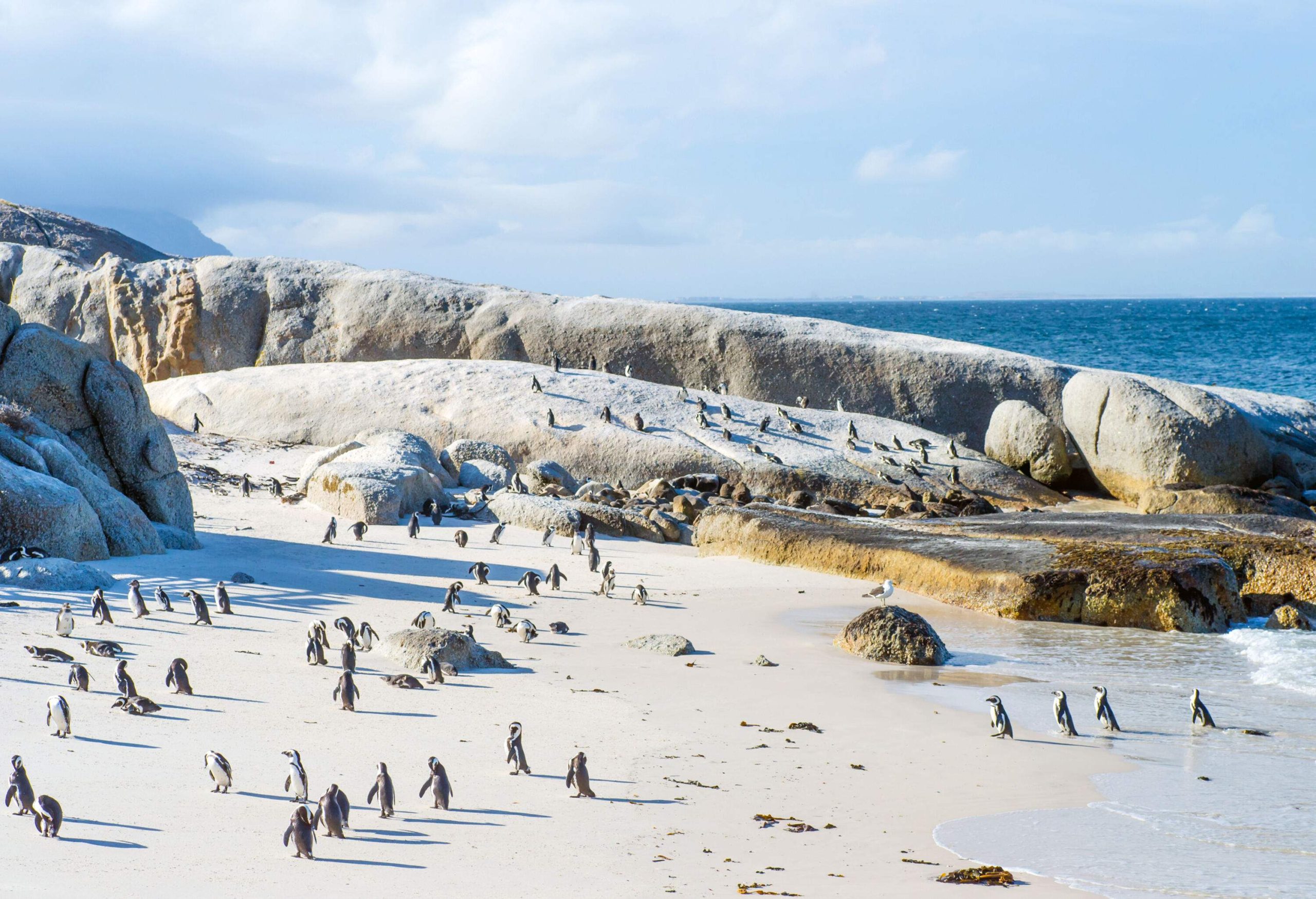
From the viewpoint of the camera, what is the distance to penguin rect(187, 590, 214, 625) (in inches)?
437

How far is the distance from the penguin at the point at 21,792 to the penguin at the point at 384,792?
1681mm

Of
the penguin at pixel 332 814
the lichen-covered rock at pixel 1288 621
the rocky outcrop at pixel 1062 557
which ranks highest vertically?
the rocky outcrop at pixel 1062 557

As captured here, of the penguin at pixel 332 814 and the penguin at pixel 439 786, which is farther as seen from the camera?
the penguin at pixel 439 786

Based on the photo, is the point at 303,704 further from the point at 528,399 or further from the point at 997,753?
the point at 528,399

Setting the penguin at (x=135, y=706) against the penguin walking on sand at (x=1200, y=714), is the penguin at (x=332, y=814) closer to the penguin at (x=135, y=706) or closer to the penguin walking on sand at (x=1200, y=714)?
the penguin at (x=135, y=706)

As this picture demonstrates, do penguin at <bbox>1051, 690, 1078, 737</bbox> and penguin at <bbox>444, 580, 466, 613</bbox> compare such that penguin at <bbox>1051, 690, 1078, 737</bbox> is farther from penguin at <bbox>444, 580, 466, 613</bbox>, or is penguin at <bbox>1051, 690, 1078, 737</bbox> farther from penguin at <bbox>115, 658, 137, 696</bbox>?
penguin at <bbox>115, 658, 137, 696</bbox>

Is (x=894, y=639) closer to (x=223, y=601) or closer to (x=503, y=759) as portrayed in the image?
(x=503, y=759)

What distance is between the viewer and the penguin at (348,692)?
8875 mm

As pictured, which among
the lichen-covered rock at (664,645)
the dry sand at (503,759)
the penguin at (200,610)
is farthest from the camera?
the lichen-covered rock at (664,645)

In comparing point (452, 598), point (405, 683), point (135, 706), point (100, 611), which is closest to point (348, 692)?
point (405, 683)

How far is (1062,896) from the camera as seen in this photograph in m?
6.40

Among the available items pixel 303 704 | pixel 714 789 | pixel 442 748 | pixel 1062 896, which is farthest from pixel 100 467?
pixel 1062 896

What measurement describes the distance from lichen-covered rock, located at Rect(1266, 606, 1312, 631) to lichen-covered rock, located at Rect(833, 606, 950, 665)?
4.73 meters

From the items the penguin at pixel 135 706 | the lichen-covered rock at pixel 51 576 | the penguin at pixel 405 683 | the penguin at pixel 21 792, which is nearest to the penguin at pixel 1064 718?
the penguin at pixel 405 683
